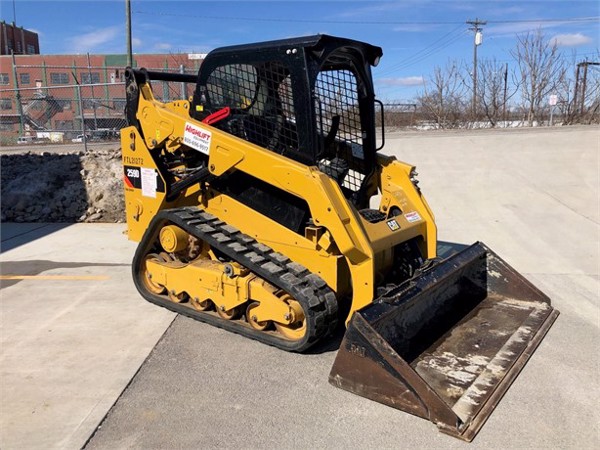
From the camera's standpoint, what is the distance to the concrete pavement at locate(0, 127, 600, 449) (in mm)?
2914

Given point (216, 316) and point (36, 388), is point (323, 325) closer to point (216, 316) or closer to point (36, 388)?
point (216, 316)

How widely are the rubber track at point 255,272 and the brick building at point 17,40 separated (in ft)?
192

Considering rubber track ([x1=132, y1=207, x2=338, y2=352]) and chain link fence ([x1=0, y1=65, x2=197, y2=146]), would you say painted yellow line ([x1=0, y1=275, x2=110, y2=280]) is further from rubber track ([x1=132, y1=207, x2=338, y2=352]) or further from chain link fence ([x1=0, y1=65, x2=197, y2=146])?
Answer: chain link fence ([x1=0, y1=65, x2=197, y2=146])

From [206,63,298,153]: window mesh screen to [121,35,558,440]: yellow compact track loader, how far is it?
1cm

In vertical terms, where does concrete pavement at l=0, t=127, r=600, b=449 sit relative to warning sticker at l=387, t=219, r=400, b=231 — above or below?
below

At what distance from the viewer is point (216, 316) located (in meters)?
4.37

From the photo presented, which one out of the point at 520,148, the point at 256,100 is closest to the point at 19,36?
the point at 520,148

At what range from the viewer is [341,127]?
4582 millimetres

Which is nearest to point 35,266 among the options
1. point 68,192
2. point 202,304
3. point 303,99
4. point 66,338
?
point 66,338

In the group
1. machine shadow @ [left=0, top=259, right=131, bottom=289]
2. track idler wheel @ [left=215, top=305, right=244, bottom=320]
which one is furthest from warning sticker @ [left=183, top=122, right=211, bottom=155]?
machine shadow @ [left=0, top=259, right=131, bottom=289]

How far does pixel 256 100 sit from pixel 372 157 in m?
1.25

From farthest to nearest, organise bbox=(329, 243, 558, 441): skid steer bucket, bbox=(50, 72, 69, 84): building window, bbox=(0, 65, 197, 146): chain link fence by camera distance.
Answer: bbox=(50, 72, 69, 84): building window < bbox=(0, 65, 197, 146): chain link fence < bbox=(329, 243, 558, 441): skid steer bucket

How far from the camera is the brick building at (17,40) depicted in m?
54.2

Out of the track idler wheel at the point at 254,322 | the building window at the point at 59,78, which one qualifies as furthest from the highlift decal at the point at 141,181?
the building window at the point at 59,78
